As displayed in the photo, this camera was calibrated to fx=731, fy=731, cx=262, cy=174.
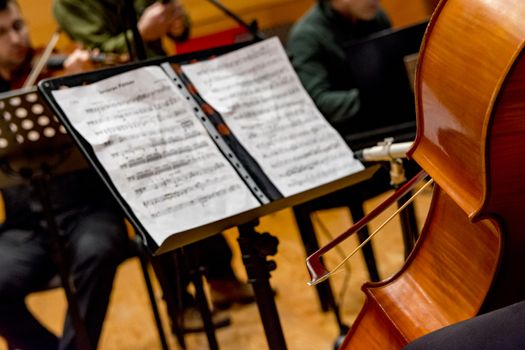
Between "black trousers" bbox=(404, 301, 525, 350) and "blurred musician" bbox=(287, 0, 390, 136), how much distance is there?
1.30m

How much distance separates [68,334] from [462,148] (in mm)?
1261

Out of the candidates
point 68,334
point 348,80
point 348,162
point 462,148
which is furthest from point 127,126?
point 348,80

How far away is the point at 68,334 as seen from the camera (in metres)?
1.82

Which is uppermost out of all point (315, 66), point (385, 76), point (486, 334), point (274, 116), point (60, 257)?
point (486, 334)

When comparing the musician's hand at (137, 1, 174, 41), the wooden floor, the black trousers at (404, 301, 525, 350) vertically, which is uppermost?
the black trousers at (404, 301, 525, 350)

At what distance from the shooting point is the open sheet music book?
119 cm

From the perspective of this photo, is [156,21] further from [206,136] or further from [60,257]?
[206,136]

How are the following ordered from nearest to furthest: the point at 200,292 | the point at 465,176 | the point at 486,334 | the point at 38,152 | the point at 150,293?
the point at 486,334, the point at 465,176, the point at 200,292, the point at 38,152, the point at 150,293

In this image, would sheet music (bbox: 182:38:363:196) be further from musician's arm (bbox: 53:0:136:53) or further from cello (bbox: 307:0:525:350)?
musician's arm (bbox: 53:0:136:53)

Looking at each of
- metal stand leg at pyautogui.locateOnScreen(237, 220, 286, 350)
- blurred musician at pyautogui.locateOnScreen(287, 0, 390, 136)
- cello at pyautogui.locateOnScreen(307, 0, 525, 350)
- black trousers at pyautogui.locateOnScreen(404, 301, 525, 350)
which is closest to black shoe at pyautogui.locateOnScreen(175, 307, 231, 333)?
blurred musician at pyautogui.locateOnScreen(287, 0, 390, 136)

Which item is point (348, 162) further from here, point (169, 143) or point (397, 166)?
point (169, 143)

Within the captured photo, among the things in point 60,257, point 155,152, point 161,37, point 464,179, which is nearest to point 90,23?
point 161,37

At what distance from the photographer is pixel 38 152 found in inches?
64.7

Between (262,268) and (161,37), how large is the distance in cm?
116
